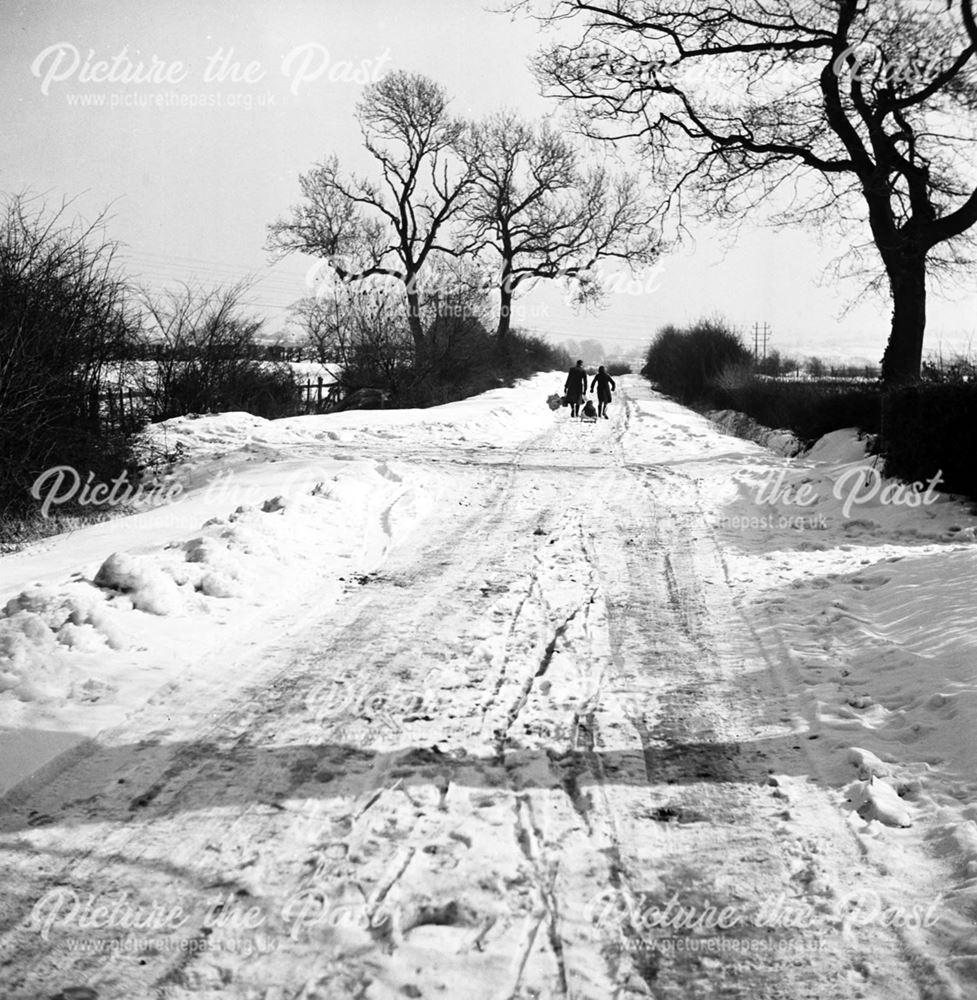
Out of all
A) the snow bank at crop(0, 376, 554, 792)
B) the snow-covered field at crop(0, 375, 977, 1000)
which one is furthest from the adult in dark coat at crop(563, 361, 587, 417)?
the snow-covered field at crop(0, 375, 977, 1000)

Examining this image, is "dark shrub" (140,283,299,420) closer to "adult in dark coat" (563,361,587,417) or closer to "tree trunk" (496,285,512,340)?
"adult in dark coat" (563,361,587,417)

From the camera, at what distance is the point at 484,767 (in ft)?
11.4

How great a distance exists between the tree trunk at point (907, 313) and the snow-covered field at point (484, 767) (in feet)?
27.5

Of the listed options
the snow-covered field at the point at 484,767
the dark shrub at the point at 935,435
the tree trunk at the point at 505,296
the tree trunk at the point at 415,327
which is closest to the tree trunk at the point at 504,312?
the tree trunk at the point at 505,296

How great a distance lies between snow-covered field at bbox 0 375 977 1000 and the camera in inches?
94.6

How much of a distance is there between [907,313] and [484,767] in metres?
15.0

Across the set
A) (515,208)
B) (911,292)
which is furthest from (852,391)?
(515,208)

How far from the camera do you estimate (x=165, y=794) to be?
128 inches

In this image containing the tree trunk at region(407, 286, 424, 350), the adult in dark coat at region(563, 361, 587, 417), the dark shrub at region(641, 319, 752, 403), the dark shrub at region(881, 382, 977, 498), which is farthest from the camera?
the dark shrub at region(641, 319, 752, 403)

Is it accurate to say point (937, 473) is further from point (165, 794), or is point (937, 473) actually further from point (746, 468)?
point (165, 794)

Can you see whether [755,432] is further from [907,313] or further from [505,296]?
[505,296]

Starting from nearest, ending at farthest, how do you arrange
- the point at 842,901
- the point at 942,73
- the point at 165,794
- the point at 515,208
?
the point at 842,901
the point at 165,794
the point at 942,73
the point at 515,208

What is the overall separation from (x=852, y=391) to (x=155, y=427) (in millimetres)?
14204

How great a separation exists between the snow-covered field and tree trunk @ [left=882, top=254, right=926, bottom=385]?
8382mm
